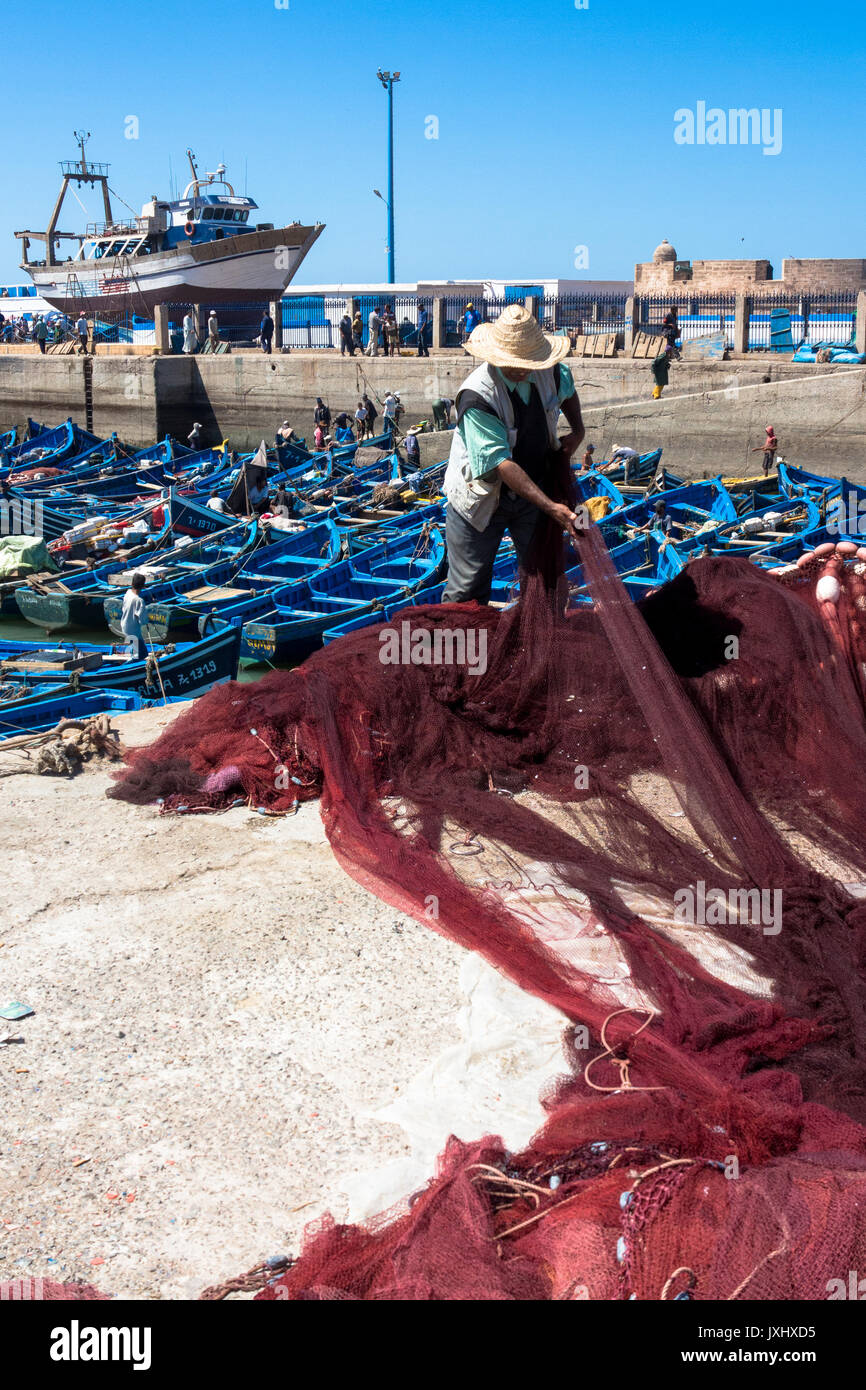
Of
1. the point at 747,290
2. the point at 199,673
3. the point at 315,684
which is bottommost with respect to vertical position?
the point at 199,673

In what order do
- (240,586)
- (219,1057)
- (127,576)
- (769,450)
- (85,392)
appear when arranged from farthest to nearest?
(85,392) → (769,450) → (127,576) → (240,586) → (219,1057)

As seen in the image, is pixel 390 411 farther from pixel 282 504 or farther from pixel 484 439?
pixel 484 439

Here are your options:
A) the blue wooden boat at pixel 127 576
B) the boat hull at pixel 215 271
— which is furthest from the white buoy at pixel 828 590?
the boat hull at pixel 215 271

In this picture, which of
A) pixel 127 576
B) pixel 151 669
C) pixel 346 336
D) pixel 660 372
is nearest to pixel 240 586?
pixel 127 576

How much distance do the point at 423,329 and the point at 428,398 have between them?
14.3 feet

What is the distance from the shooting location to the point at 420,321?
3441 cm

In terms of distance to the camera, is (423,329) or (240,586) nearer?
(240,586)

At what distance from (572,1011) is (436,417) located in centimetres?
2567

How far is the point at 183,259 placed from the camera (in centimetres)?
4384

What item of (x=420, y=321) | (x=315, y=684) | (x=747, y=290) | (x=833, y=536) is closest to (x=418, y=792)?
(x=315, y=684)

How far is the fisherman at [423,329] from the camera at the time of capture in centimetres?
3216

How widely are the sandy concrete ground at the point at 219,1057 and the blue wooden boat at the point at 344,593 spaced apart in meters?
8.34

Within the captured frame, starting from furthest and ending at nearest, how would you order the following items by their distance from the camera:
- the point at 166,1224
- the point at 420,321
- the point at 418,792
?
the point at 420,321
the point at 418,792
the point at 166,1224
